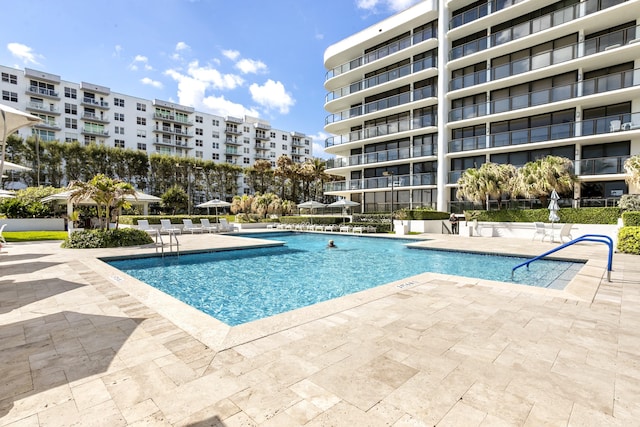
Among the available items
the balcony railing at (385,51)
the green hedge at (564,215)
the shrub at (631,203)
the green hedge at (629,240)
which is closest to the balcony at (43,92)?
the balcony railing at (385,51)

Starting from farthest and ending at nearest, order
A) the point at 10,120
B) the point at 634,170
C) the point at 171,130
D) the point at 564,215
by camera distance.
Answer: the point at 171,130 < the point at 564,215 < the point at 634,170 < the point at 10,120

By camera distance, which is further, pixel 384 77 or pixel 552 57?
pixel 384 77

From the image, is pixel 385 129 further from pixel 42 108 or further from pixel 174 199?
pixel 42 108

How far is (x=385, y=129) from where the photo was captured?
28.2 m

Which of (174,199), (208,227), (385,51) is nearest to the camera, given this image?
(208,227)

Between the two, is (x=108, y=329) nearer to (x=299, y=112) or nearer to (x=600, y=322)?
(x=600, y=322)

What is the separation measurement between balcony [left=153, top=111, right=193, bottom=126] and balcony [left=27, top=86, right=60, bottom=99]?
1321 cm

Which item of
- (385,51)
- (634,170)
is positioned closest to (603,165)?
(634,170)

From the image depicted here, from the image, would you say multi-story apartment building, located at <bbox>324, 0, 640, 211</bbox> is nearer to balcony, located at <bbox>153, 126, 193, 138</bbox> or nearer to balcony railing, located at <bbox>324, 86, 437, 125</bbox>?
balcony railing, located at <bbox>324, 86, 437, 125</bbox>

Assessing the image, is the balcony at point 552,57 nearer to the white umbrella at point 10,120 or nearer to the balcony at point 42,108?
the white umbrella at point 10,120

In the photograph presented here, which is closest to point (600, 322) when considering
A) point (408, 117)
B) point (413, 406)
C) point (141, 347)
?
point (413, 406)

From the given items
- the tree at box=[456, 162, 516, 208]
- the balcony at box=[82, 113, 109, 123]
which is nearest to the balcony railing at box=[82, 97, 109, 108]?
Result: the balcony at box=[82, 113, 109, 123]

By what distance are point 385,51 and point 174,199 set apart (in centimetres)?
3087

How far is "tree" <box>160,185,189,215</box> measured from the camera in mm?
40406
